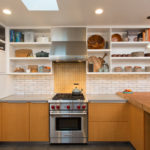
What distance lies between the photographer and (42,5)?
7.18 feet

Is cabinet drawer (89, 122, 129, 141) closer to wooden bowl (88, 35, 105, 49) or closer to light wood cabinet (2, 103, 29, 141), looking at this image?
light wood cabinet (2, 103, 29, 141)

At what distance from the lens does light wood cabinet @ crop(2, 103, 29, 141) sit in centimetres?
252

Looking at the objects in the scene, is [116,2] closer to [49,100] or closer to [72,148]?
[49,100]

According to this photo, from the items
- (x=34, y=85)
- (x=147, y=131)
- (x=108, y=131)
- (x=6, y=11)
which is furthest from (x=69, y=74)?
(x=147, y=131)

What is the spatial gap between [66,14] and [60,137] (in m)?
2.25

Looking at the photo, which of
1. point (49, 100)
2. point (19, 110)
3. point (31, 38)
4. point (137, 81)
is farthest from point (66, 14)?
point (137, 81)

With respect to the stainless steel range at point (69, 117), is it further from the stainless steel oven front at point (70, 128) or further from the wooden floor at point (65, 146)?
the wooden floor at point (65, 146)

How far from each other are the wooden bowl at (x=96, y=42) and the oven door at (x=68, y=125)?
1.52m

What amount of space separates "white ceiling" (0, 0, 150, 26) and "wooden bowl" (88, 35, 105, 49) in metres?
0.39

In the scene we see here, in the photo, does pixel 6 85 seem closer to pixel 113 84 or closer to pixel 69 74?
pixel 69 74

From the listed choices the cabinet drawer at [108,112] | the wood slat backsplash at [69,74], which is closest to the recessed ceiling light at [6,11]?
the wood slat backsplash at [69,74]

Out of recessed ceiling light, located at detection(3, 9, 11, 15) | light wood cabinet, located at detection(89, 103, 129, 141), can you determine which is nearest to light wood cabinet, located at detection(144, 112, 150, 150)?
light wood cabinet, located at detection(89, 103, 129, 141)

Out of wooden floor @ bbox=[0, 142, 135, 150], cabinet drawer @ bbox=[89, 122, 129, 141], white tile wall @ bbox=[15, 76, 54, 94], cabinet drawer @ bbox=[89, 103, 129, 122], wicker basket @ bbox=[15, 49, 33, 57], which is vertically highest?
wicker basket @ bbox=[15, 49, 33, 57]

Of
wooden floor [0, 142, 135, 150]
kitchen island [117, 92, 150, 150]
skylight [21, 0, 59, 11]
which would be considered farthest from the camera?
wooden floor [0, 142, 135, 150]
